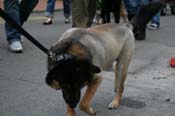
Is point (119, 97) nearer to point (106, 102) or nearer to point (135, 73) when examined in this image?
point (106, 102)

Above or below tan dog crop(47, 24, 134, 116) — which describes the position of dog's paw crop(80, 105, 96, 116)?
below

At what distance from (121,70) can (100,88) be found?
695mm

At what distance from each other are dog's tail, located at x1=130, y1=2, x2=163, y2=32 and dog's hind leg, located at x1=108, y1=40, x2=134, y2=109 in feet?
1.11

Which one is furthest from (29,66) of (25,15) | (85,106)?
(85,106)

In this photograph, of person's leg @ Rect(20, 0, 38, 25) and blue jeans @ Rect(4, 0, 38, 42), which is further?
person's leg @ Rect(20, 0, 38, 25)

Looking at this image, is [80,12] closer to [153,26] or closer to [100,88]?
[100,88]

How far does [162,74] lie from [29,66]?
1.75m

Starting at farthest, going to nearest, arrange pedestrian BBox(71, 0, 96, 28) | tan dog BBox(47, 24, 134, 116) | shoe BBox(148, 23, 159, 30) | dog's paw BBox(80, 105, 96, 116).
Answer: shoe BBox(148, 23, 159, 30)
pedestrian BBox(71, 0, 96, 28)
dog's paw BBox(80, 105, 96, 116)
tan dog BBox(47, 24, 134, 116)

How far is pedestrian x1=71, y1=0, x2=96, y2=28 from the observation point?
6.05 m

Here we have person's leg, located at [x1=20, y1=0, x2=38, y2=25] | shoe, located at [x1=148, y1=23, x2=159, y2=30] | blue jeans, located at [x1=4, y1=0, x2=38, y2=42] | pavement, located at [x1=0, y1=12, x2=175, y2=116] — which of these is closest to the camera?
pavement, located at [x1=0, y1=12, x2=175, y2=116]

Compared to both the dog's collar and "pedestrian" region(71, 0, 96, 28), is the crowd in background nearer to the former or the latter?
"pedestrian" region(71, 0, 96, 28)

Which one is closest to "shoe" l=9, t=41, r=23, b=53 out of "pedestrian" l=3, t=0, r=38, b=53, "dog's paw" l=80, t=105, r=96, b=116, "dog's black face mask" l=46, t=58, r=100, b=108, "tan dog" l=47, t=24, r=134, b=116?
"pedestrian" l=3, t=0, r=38, b=53

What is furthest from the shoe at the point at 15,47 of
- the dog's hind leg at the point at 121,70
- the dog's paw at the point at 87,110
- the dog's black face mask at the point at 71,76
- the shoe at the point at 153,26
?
the shoe at the point at 153,26

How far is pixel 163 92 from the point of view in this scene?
4.94 m
